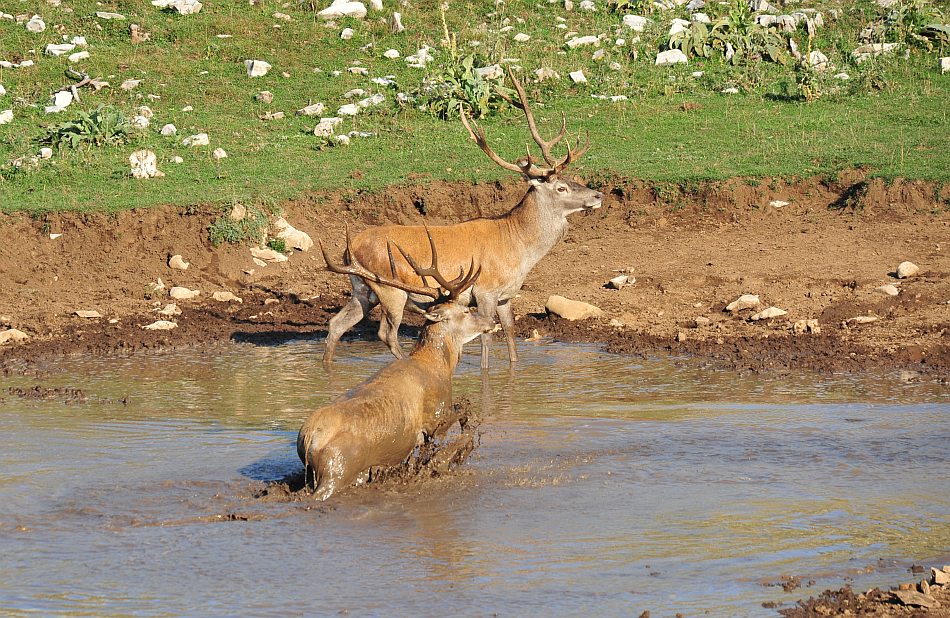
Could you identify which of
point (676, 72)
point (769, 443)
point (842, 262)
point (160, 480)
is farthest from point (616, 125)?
point (160, 480)

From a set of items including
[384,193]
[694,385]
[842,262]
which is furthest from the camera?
[384,193]

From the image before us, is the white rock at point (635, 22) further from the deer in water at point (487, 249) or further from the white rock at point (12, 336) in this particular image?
the white rock at point (12, 336)

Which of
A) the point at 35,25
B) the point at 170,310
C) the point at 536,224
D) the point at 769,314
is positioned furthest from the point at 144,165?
the point at 769,314

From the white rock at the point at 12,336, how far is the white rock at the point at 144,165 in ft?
11.9

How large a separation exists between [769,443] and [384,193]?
25.2 feet

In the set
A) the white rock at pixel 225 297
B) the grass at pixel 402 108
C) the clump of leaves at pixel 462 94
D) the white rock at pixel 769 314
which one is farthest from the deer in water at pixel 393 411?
the clump of leaves at pixel 462 94

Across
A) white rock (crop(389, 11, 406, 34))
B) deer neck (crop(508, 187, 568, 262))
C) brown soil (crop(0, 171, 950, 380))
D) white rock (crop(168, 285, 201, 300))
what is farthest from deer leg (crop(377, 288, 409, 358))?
white rock (crop(389, 11, 406, 34))

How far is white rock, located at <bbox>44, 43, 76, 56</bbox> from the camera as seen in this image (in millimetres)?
19438

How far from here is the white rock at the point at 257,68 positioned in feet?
63.1

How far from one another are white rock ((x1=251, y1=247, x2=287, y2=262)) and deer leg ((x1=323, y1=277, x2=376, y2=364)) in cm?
299

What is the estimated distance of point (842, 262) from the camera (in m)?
13.5

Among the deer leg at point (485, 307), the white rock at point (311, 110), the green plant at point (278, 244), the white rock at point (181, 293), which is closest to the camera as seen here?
the deer leg at point (485, 307)

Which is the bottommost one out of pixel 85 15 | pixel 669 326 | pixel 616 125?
pixel 669 326

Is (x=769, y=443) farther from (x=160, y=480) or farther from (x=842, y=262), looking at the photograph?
(x=842, y=262)
